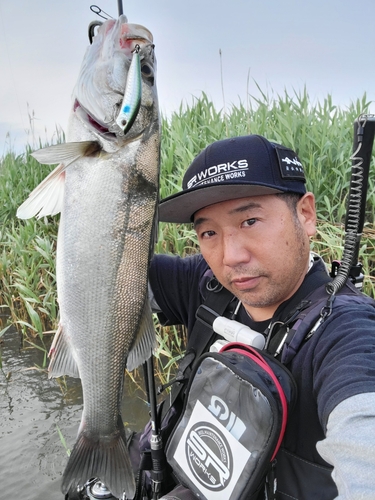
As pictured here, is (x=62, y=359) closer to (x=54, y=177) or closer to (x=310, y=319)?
(x=54, y=177)

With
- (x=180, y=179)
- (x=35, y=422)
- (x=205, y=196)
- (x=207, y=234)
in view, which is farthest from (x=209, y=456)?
(x=180, y=179)

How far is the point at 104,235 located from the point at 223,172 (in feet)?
1.84

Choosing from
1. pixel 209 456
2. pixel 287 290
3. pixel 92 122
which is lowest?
pixel 209 456

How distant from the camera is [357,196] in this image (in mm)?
1902

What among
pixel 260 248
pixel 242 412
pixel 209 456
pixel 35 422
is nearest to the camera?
pixel 242 412

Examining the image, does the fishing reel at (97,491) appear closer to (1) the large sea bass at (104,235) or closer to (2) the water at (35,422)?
(1) the large sea bass at (104,235)

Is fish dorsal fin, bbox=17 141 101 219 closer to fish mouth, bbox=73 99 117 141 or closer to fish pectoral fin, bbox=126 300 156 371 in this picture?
fish mouth, bbox=73 99 117 141

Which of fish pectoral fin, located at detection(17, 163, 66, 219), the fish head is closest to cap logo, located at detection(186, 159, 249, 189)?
the fish head

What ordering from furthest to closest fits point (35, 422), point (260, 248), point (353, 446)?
point (35, 422) < point (260, 248) < point (353, 446)

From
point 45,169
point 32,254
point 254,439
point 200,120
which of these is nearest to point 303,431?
point 254,439

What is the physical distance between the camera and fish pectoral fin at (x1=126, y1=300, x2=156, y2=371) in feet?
6.27

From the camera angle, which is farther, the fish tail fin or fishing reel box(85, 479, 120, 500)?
fishing reel box(85, 479, 120, 500)

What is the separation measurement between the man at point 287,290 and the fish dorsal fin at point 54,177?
0.44 meters

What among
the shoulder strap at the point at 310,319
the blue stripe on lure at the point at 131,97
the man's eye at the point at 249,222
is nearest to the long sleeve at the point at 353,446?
the shoulder strap at the point at 310,319
